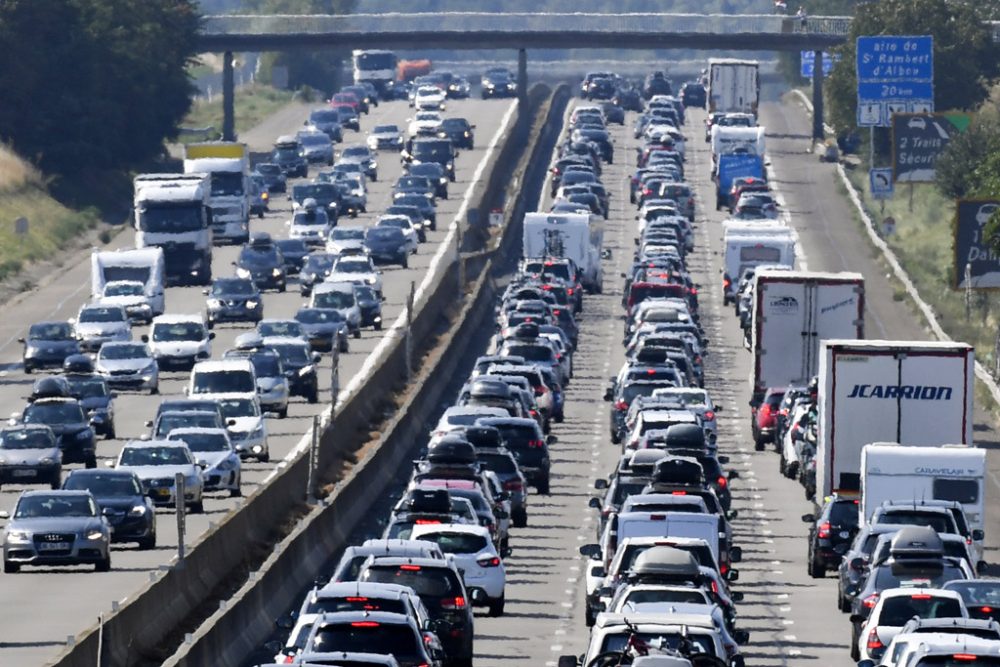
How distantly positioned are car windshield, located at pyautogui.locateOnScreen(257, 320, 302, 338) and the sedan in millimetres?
20281

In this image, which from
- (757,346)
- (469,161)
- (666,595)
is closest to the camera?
(666,595)

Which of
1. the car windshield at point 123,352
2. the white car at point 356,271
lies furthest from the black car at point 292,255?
the car windshield at point 123,352

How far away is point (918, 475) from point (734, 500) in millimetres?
12136

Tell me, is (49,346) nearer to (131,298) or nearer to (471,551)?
(131,298)

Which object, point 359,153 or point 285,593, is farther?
point 359,153

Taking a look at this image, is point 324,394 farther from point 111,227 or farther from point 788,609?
point 111,227

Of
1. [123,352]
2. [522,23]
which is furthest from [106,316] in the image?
[522,23]

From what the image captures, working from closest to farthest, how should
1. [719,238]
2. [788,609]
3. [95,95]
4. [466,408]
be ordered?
[788,609] → [466,408] → [719,238] → [95,95]

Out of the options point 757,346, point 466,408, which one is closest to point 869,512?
point 466,408

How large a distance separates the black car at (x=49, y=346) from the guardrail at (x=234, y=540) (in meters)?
7.43

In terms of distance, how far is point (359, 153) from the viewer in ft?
417

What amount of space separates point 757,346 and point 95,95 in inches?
2662

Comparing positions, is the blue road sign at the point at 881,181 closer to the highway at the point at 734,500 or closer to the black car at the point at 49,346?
the highway at the point at 734,500

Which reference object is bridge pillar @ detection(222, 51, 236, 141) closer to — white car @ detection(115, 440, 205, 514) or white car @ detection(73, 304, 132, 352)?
white car @ detection(73, 304, 132, 352)
